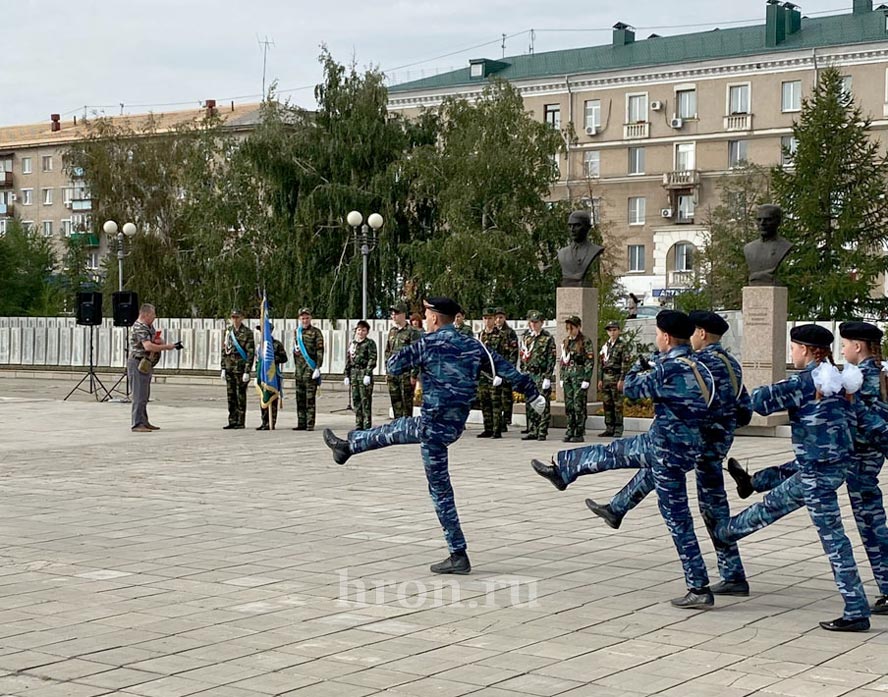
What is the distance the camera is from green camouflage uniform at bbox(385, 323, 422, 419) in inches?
845

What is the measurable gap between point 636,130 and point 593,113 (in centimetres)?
248

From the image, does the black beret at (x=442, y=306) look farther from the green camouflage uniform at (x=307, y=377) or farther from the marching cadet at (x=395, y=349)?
the green camouflage uniform at (x=307, y=377)

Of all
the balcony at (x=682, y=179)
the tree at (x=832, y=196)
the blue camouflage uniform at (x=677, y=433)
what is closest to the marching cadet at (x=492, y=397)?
the blue camouflage uniform at (x=677, y=433)

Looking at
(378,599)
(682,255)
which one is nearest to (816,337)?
(378,599)

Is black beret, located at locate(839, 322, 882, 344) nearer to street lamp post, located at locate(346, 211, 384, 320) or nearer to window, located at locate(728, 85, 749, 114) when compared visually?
street lamp post, located at locate(346, 211, 384, 320)

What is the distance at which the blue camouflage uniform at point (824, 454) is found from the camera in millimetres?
7898

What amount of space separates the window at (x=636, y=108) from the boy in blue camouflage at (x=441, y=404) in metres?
60.9

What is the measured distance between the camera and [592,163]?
71.7 meters

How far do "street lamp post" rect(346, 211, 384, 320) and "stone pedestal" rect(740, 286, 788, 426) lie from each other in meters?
14.2

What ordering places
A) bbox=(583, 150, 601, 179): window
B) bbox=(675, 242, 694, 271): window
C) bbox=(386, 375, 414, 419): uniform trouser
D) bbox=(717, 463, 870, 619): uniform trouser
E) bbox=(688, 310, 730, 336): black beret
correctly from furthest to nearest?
bbox=(583, 150, 601, 179): window
bbox=(675, 242, 694, 271): window
bbox=(386, 375, 414, 419): uniform trouser
bbox=(688, 310, 730, 336): black beret
bbox=(717, 463, 870, 619): uniform trouser

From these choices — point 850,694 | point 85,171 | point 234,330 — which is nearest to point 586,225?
point 234,330

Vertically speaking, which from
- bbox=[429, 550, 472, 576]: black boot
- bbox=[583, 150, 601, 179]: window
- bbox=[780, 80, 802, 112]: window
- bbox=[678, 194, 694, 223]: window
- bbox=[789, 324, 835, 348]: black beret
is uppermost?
bbox=[780, 80, 802, 112]: window

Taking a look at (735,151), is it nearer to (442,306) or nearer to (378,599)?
(442,306)

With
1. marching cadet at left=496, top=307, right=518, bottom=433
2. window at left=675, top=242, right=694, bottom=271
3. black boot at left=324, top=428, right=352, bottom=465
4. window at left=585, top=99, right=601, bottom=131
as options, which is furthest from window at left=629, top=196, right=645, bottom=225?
black boot at left=324, top=428, right=352, bottom=465
